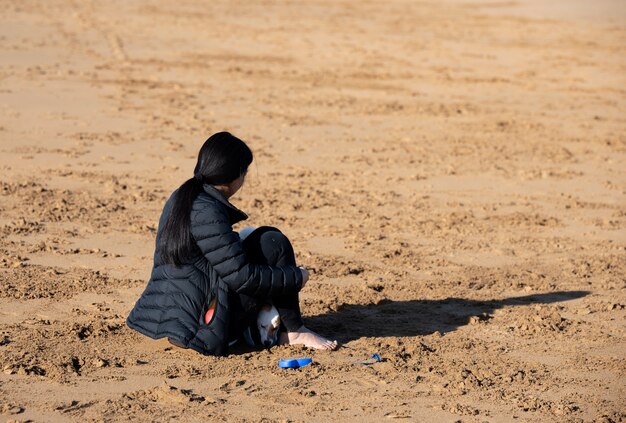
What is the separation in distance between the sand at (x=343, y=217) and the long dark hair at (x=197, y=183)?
0.57m

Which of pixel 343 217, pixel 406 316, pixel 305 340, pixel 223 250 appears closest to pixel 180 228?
pixel 223 250

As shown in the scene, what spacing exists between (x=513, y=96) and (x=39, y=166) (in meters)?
7.20

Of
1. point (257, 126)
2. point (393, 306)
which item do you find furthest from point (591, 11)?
point (393, 306)

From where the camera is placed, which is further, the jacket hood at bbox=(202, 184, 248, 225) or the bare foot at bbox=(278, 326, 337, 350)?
the bare foot at bbox=(278, 326, 337, 350)

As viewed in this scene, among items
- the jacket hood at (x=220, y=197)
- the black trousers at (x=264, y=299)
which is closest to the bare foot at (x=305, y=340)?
the black trousers at (x=264, y=299)

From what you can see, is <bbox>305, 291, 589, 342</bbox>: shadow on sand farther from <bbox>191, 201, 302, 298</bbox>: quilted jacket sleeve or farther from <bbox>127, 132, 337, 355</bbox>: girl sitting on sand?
<bbox>191, 201, 302, 298</bbox>: quilted jacket sleeve

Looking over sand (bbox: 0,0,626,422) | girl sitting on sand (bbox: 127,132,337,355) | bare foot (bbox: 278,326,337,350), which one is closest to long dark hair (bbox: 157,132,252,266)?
girl sitting on sand (bbox: 127,132,337,355)

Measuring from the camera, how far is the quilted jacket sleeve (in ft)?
15.8

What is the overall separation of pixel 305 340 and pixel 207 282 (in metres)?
0.63

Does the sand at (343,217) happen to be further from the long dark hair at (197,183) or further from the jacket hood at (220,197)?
the jacket hood at (220,197)

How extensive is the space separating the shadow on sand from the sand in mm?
20

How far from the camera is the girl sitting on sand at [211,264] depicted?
15.8 feet

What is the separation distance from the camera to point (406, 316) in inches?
236

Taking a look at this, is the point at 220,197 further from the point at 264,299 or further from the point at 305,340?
the point at 305,340
